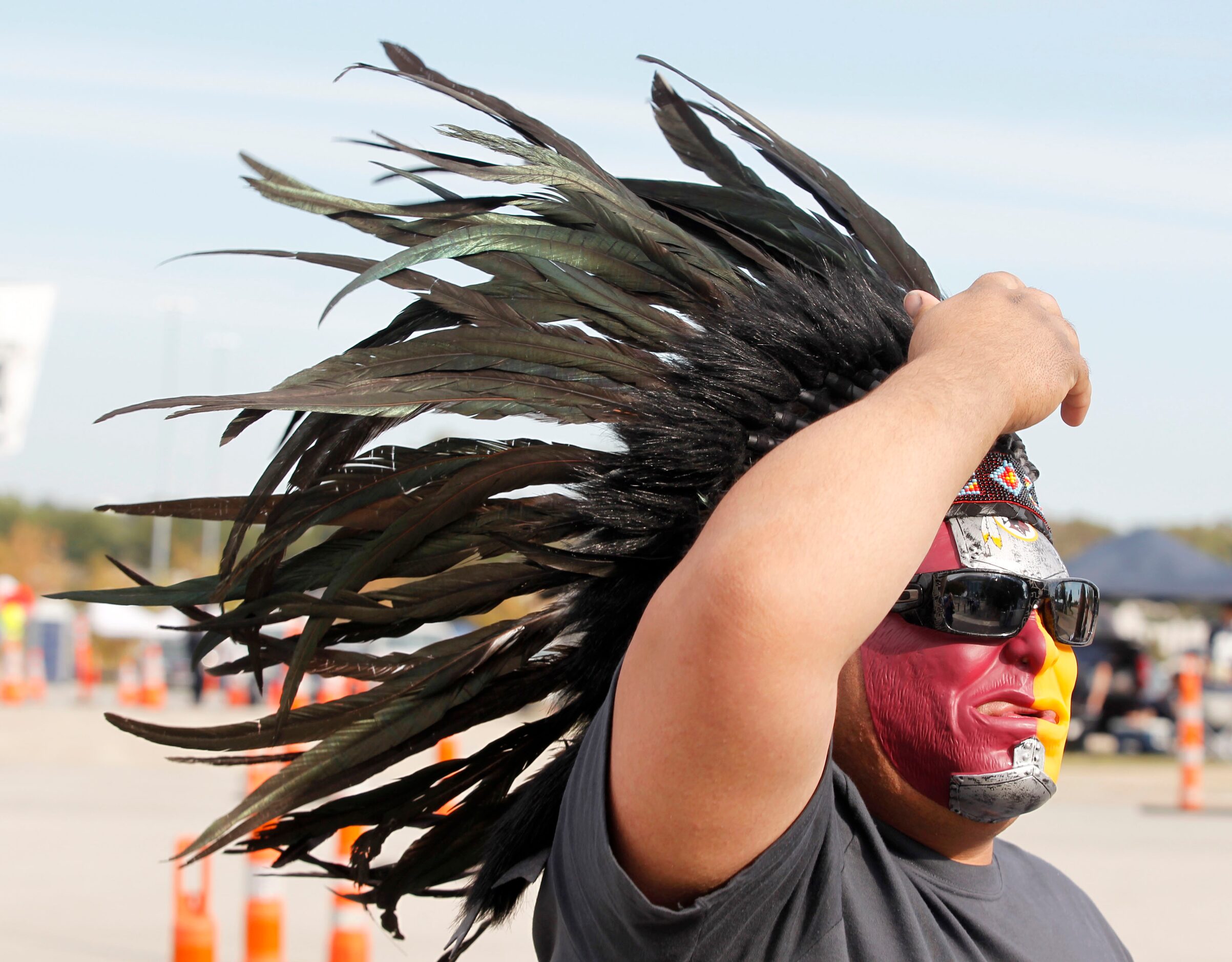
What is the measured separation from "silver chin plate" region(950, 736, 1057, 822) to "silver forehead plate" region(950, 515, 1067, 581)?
9.4 inches

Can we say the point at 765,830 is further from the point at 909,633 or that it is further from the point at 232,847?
the point at 232,847

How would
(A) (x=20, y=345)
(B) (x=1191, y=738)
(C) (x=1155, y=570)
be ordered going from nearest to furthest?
1. (B) (x=1191, y=738)
2. (A) (x=20, y=345)
3. (C) (x=1155, y=570)

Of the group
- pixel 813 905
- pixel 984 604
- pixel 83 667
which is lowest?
pixel 83 667

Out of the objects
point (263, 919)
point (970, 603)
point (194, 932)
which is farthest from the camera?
point (194, 932)

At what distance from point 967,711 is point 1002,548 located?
24cm

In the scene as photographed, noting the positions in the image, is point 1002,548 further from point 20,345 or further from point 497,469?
point 20,345

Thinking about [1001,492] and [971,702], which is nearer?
[971,702]

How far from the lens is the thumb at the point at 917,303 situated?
1.77 m

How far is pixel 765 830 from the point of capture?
1.37 m

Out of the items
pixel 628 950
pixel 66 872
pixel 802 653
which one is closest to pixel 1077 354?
pixel 802 653

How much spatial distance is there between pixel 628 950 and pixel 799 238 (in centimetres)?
114

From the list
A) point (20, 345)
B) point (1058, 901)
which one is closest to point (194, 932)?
point (1058, 901)

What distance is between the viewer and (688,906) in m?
1.39

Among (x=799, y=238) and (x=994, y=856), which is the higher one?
(x=799, y=238)
